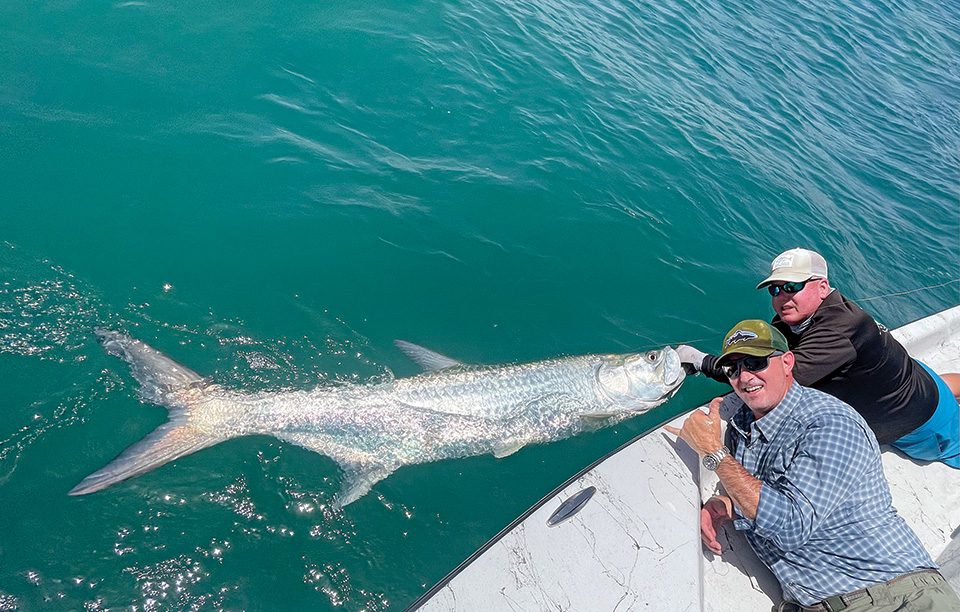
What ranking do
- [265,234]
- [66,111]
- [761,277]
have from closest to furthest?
[265,234] → [66,111] → [761,277]

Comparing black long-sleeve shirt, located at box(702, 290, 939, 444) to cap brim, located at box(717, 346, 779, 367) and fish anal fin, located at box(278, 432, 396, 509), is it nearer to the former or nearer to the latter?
cap brim, located at box(717, 346, 779, 367)

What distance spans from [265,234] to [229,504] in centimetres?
356

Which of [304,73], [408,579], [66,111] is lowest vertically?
[408,579]

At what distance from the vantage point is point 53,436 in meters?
5.00

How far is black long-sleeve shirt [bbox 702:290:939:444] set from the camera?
16.7 ft

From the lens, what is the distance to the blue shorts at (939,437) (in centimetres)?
567

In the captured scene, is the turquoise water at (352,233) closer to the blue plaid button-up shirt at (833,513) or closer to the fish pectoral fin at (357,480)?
the fish pectoral fin at (357,480)

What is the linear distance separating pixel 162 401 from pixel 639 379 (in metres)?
4.78

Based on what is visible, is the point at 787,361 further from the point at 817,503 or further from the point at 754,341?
the point at 817,503

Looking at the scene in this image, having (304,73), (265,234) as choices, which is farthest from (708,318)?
(304,73)

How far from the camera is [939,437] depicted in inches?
227

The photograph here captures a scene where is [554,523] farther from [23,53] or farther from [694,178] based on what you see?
[23,53]

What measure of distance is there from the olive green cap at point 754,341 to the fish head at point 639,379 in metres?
2.50

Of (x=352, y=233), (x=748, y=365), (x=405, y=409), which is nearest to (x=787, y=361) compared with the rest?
(x=748, y=365)
